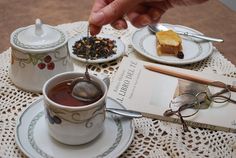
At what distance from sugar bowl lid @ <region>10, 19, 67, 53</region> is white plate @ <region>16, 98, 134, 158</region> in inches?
4.1

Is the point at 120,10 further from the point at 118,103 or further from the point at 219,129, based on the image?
the point at 219,129

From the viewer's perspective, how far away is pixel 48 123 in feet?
2.04

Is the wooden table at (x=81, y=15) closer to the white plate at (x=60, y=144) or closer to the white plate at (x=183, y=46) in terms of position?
the white plate at (x=183, y=46)

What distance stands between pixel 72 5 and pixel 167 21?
0.26 meters

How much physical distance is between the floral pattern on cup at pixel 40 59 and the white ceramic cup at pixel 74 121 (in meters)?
0.10

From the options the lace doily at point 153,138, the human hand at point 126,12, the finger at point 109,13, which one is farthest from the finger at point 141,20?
the lace doily at point 153,138

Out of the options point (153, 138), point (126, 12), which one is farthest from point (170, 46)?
point (153, 138)

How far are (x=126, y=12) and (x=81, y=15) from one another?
32cm

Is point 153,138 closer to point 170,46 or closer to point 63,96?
point 63,96

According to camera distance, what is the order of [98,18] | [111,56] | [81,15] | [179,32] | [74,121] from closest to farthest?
[74,121], [98,18], [111,56], [179,32], [81,15]

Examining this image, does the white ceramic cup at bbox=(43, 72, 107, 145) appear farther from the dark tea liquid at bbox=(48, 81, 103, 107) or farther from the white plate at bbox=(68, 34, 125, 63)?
the white plate at bbox=(68, 34, 125, 63)

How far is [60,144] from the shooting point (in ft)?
2.04

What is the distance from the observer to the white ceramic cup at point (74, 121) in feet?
1.93

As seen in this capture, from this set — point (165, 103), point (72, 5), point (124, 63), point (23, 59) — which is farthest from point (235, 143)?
point (72, 5)
